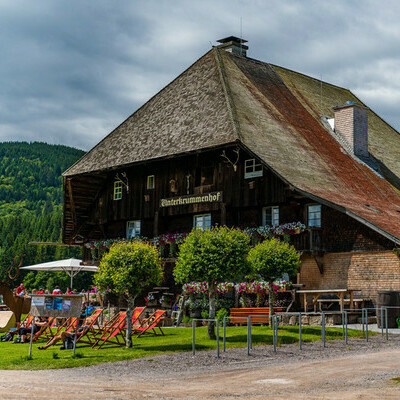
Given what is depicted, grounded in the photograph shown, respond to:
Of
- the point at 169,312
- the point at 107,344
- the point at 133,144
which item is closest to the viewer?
the point at 107,344

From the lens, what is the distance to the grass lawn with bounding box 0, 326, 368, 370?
64.1ft

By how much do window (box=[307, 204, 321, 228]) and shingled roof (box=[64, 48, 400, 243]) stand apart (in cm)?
83

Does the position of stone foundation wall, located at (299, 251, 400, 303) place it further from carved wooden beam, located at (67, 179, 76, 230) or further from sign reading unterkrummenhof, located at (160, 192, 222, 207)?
carved wooden beam, located at (67, 179, 76, 230)

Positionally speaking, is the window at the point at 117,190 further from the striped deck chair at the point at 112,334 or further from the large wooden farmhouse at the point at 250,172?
the striped deck chair at the point at 112,334

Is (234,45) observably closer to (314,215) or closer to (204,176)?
(204,176)

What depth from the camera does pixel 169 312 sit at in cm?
3634

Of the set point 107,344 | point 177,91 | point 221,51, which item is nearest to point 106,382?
point 107,344

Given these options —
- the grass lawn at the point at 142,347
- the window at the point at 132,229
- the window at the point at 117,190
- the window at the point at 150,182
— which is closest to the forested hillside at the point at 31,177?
the window at the point at 117,190

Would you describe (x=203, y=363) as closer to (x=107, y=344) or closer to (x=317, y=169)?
(x=107, y=344)

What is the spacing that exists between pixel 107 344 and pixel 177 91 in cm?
2207

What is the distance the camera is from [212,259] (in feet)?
81.6

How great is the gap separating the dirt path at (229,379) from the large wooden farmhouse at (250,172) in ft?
38.6

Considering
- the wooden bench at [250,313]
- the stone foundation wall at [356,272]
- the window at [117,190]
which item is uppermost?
the window at [117,190]

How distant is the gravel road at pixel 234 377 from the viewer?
44.0 ft
